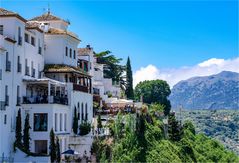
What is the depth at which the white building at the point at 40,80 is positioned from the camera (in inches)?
1897

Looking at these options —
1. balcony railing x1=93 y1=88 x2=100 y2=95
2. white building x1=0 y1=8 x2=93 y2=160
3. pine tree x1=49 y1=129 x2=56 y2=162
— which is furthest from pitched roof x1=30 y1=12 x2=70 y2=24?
pine tree x1=49 y1=129 x2=56 y2=162

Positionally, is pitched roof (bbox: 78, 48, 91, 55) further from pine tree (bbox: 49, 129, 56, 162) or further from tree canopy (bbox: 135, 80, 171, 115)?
tree canopy (bbox: 135, 80, 171, 115)

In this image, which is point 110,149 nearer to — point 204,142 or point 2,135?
point 2,135

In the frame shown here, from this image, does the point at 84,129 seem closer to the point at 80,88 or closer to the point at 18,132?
the point at 80,88

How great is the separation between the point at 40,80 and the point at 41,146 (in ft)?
20.9

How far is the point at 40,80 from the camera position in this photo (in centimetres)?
5325

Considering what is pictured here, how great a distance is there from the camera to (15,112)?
163 feet

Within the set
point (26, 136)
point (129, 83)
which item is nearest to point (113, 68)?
point (129, 83)

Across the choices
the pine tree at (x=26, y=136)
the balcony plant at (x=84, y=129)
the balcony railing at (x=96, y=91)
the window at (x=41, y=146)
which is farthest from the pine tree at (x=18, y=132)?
the balcony railing at (x=96, y=91)

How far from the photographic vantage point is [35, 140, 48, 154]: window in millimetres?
51969

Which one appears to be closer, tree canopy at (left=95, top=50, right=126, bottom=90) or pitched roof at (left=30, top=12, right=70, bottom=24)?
pitched roof at (left=30, top=12, right=70, bottom=24)

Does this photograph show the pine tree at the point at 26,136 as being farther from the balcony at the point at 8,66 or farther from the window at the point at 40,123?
the balcony at the point at 8,66

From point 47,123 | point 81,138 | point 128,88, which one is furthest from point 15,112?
point 128,88

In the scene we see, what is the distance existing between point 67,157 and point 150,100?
6816 centimetres
